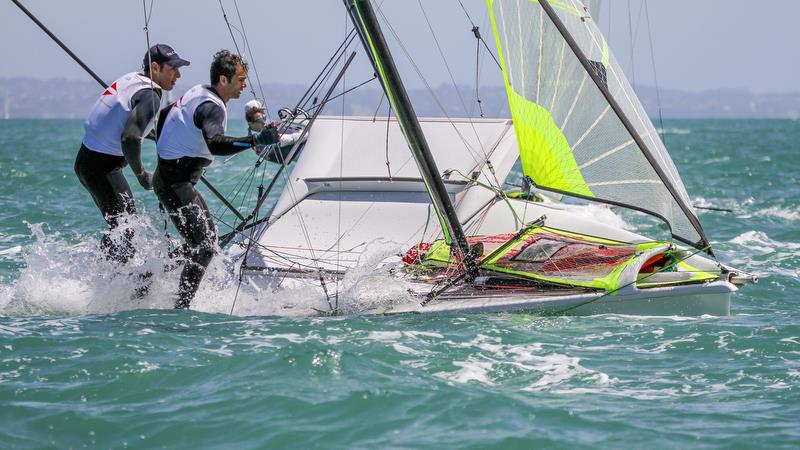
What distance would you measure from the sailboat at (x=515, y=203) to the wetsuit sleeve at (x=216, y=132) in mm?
939

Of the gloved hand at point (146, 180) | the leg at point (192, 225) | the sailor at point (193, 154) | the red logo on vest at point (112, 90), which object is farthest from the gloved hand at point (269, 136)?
the red logo on vest at point (112, 90)

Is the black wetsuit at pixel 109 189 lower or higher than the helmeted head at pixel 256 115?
lower

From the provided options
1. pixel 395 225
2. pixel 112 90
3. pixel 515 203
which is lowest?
pixel 395 225

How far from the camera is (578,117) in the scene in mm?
7258

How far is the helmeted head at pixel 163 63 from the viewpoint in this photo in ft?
22.3

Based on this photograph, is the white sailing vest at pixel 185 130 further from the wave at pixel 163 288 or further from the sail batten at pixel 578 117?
the sail batten at pixel 578 117

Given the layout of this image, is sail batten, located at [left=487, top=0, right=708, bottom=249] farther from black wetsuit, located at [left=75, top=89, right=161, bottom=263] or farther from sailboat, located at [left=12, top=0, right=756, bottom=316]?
black wetsuit, located at [left=75, top=89, right=161, bottom=263]

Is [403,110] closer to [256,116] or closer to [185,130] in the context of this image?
[256,116]

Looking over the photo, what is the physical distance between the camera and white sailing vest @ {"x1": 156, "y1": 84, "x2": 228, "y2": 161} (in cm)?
655

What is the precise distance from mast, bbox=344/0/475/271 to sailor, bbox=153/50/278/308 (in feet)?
2.49

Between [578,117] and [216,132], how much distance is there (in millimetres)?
2406

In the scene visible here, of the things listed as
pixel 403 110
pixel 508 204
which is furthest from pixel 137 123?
pixel 508 204

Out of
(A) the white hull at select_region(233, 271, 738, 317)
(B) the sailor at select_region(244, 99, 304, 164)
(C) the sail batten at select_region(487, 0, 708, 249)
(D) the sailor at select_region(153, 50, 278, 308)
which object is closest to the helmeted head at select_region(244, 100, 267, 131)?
(B) the sailor at select_region(244, 99, 304, 164)

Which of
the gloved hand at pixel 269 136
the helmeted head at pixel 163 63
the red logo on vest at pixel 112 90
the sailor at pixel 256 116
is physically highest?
the helmeted head at pixel 163 63
